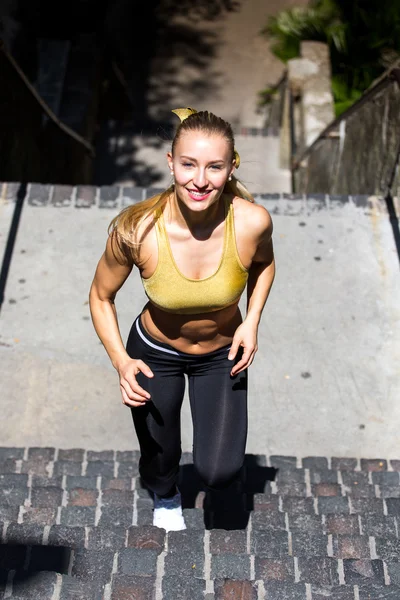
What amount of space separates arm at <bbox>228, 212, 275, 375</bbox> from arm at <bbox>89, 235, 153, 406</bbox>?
1.30ft

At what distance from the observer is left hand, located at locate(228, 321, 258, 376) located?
10.5 feet

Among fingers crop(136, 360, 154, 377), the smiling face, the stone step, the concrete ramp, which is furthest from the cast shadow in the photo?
the concrete ramp

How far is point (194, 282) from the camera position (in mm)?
3016

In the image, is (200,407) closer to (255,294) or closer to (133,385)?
(133,385)

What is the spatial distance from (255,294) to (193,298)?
394mm

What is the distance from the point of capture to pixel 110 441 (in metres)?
4.93

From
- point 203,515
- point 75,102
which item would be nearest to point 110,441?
point 203,515

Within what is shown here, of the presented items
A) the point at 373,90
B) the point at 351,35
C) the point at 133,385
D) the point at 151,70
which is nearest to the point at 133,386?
the point at 133,385

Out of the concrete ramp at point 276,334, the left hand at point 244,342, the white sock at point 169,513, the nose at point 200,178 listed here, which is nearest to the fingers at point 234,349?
the left hand at point 244,342

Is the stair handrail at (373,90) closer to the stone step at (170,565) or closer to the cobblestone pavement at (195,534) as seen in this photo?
the cobblestone pavement at (195,534)

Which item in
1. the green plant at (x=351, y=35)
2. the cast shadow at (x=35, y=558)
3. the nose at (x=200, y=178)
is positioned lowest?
the cast shadow at (x=35, y=558)

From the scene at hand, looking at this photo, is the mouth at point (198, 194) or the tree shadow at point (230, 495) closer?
the mouth at point (198, 194)

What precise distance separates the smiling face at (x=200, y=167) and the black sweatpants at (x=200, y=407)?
0.74 meters

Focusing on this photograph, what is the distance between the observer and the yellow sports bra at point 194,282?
302cm
